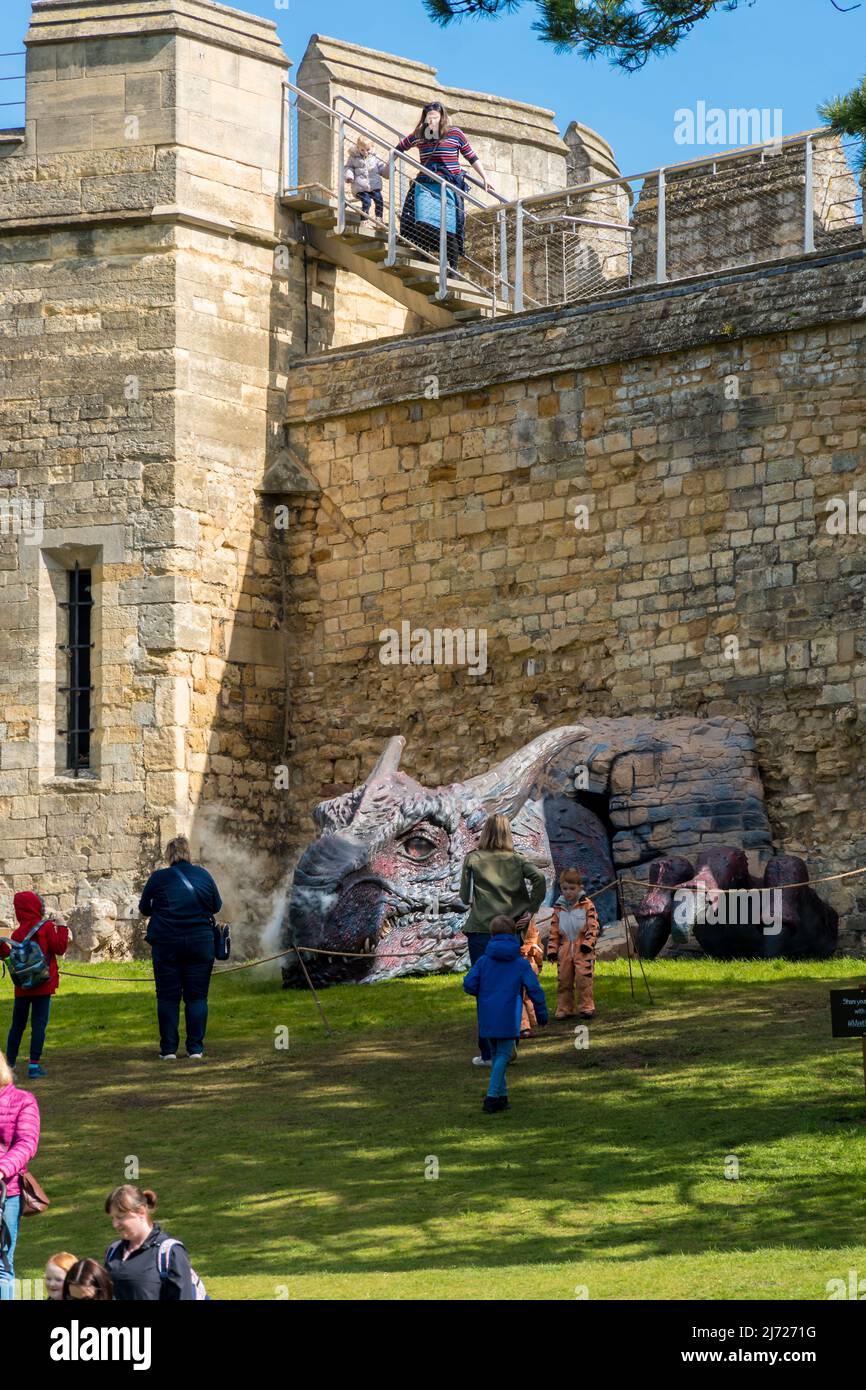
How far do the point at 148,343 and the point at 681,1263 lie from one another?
1488cm

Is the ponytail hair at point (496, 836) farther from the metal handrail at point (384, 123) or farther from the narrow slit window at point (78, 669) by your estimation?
the metal handrail at point (384, 123)

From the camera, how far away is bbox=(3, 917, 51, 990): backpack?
579 inches

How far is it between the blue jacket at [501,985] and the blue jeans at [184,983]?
7.84 feet

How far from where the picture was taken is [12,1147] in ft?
32.7

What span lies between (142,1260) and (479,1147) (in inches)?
158

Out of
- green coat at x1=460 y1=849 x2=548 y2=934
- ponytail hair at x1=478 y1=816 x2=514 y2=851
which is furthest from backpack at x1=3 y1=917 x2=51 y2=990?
ponytail hair at x1=478 y1=816 x2=514 y2=851

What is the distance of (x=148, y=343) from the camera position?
75.7 feet

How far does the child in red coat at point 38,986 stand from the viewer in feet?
48.6

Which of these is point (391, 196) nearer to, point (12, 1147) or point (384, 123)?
point (384, 123)

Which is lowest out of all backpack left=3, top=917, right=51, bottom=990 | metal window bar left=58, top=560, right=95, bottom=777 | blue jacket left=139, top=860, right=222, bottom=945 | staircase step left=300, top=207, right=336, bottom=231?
backpack left=3, top=917, right=51, bottom=990

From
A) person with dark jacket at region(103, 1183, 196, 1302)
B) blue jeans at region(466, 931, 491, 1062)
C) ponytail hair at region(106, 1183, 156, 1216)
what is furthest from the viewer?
blue jeans at region(466, 931, 491, 1062)

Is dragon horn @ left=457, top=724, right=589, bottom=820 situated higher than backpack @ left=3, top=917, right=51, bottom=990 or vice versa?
dragon horn @ left=457, top=724, right=589, bottom=820

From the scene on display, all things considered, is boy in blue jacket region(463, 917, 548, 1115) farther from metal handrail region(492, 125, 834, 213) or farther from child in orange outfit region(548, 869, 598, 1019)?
metal handrail region(492, 125, 834, 213)
